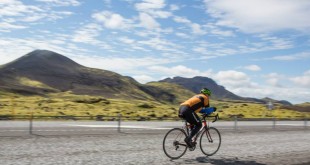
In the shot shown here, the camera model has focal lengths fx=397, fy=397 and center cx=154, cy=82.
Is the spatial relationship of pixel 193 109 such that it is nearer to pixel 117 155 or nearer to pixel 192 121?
pixel 192 121

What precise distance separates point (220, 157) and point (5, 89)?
196118 millimetres

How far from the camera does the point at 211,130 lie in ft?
41.8

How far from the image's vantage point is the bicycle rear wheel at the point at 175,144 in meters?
11.7

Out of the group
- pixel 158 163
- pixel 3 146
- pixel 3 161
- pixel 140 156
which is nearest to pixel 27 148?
pixel 3 146

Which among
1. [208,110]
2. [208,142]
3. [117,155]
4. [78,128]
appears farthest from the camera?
[78,128]

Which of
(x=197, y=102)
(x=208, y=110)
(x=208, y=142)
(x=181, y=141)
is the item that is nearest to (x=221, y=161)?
(x=208, y=142)

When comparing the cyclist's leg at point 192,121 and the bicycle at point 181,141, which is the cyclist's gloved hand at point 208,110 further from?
the cyclist's leg at point 192,121

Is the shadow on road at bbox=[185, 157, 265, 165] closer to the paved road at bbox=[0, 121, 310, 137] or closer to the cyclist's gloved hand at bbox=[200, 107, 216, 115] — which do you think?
the cyclist's gloved hand at bbox=[200, 107, 216, 115]

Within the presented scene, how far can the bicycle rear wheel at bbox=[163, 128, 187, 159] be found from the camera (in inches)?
459

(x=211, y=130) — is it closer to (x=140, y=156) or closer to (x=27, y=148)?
(x=140, y=156)

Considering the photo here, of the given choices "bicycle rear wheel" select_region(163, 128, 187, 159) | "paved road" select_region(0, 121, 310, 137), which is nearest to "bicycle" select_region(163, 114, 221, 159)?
"bicycle rear wheel" select_region(163, 128, 187, 159)

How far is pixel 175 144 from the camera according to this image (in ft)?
38.4

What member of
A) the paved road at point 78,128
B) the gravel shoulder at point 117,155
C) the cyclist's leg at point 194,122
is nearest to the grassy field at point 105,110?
the paved road at point 78,128

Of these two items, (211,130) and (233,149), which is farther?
(233,149)
